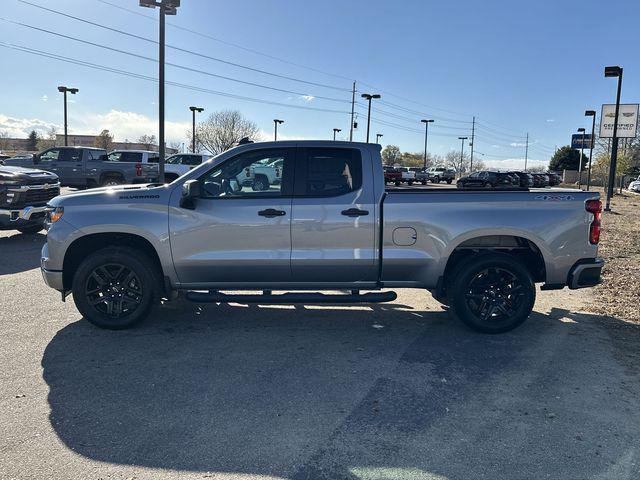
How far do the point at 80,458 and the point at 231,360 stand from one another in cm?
174

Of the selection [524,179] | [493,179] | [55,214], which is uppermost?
[524,179]

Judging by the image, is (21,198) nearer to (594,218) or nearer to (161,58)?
(161,58)

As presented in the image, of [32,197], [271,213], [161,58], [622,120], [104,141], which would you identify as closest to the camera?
[271,213]

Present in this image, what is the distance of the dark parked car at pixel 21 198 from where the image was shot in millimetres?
10125

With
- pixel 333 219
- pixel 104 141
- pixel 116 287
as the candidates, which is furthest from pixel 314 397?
pixel 104 141

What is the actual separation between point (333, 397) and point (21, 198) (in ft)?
29.7

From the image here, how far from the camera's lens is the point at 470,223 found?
532cm

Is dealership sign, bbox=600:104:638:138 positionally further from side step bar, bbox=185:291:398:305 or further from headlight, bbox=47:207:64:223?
headlight, bbox=47:207:64:223

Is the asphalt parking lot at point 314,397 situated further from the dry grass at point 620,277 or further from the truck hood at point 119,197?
the truck hood at point 119,197

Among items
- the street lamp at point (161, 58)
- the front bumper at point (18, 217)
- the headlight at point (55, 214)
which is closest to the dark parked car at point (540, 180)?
the street lamp at point (161, 58)

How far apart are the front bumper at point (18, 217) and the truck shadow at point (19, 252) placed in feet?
1.52

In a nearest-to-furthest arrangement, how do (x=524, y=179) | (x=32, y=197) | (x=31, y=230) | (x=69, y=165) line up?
1. (x=32, y=197)
2. (x=31, y=230)
3. (x=69, y=165)
4. (x=524, y=179)

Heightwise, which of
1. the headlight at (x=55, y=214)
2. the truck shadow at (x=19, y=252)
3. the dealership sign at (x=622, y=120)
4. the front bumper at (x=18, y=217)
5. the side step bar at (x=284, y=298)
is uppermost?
the dealership sign at (x=622, y=120)

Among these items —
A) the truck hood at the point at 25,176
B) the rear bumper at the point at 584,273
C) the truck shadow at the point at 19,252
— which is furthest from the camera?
the truck hood at the point at 25,176
